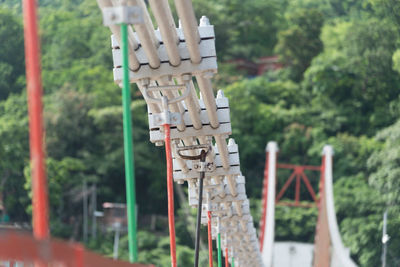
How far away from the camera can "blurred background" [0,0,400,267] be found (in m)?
24.0

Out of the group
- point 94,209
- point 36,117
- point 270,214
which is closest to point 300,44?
point 94,209

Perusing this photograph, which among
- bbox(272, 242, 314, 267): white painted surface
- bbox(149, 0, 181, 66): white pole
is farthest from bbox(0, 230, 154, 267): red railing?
bbox(272, 242, 314, 267): white painted surface

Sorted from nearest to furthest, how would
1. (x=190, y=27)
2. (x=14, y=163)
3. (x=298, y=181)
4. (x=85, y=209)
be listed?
(x=190, y=27), (x=14, y=163), (x=298, y=181), (x=85, y=209)

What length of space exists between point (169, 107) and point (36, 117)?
2.75 meters

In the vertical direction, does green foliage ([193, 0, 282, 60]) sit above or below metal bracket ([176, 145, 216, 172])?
above

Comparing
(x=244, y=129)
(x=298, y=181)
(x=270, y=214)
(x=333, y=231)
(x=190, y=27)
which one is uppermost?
(x=244, y=129)

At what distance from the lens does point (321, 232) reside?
22.6 m

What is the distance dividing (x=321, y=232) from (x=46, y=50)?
13318mm

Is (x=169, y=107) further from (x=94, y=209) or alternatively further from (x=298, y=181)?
(x=94, y=209)

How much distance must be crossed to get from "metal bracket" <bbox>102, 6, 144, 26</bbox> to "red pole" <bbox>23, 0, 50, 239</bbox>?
85cm

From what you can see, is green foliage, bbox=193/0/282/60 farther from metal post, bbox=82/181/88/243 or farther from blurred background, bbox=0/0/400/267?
metal post, bbox=82/181/88/243

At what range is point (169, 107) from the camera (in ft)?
16.6

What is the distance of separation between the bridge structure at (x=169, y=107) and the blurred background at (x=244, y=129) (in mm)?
15561

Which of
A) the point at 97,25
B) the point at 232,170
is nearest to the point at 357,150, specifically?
the point at 97,25
